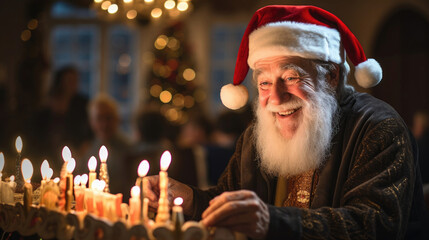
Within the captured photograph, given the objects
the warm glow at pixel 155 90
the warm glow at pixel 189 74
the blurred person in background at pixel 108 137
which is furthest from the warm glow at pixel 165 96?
the blurred person in background at pixel 108 137

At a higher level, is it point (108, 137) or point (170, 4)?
point (170, 4)

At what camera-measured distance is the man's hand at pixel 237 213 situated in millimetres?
1494

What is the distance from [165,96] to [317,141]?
761 centimetres

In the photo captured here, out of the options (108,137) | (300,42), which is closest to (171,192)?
(300,42)

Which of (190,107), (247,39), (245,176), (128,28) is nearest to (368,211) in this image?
(245,176)

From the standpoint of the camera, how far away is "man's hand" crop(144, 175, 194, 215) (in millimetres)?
1933

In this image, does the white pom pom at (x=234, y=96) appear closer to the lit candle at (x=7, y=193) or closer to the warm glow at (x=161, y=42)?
the lit candle at (x=7, y=193)

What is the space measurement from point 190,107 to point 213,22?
232 cm

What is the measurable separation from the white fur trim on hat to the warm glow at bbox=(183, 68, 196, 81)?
7.39 meters

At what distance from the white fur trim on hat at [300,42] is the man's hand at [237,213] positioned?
877 millimetres

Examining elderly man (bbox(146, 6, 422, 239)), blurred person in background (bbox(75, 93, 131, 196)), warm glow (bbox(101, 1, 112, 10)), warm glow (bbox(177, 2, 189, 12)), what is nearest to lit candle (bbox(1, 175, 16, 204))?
elderly man (bbox(146, 6, 422, 239))

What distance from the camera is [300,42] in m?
2.21

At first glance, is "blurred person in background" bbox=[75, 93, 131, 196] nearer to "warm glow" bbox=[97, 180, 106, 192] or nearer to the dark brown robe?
the dark brown robe

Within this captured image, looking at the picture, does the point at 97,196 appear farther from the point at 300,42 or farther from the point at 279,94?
the point at 300,42
